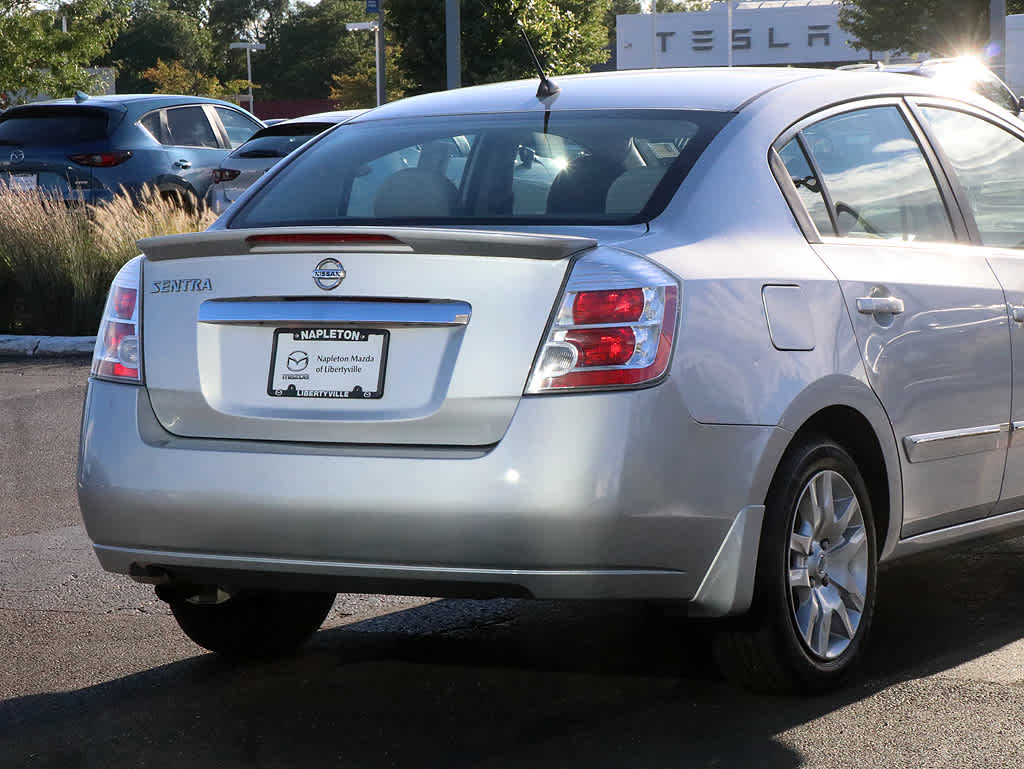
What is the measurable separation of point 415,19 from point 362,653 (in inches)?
1176

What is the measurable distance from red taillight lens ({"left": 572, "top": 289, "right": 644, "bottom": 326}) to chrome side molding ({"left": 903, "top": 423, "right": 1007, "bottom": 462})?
1178mm

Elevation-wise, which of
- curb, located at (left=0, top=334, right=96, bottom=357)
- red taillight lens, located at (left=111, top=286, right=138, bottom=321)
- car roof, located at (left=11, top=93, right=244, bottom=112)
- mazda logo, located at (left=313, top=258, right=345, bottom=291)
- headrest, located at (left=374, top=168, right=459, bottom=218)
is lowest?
curb, located at (left=0, top=334, right=96, bottom=357)

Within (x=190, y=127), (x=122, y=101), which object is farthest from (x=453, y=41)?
(x=122, y=101)

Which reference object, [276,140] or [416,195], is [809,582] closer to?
[416,195]

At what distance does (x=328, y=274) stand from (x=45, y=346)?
9897mm

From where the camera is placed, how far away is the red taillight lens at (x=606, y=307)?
392 cm

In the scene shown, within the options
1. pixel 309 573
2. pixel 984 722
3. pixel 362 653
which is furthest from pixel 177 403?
pixel 984 722

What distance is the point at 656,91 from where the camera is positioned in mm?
4902

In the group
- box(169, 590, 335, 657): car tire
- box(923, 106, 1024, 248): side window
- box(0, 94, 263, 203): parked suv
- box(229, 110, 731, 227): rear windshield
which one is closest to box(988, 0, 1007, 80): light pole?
box(0, 94, 263, 203): parked suv

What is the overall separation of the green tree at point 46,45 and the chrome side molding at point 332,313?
2625 centimetres

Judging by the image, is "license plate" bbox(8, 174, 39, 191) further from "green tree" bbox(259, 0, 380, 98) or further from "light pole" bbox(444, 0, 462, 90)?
"green tree" bbox(259, 0, 380, 98)

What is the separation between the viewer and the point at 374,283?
4031mm

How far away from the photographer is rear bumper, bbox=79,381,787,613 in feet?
12.7

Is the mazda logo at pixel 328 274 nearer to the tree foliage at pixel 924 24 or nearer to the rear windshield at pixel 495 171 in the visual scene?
the rear windshield at pixel 495 171
